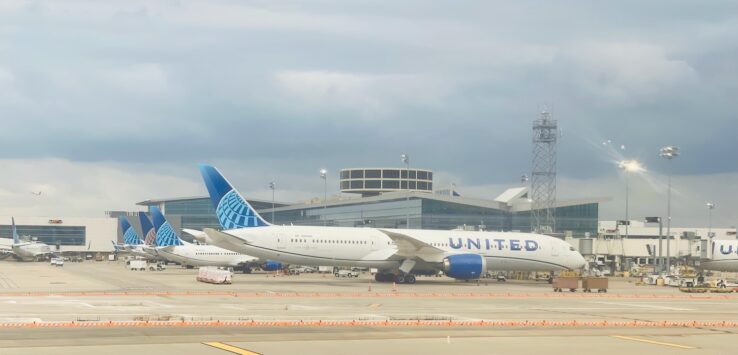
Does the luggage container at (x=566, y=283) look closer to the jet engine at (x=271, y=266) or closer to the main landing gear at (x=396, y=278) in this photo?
the main landing gear at (x=396, y=278)

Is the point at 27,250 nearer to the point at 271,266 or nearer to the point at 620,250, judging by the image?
the point at 271,266

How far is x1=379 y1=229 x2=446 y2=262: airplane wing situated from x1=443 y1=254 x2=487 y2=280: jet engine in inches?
54.9

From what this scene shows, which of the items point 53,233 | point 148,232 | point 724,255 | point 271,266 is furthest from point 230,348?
point 53,233

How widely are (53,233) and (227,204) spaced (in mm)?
133187

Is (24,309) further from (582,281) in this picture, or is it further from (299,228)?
(582,281)

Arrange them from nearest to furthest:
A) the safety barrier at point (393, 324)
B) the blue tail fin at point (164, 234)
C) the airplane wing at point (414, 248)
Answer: the safety barrier at point (393, 324)
the airplane wing at point (414, 248)
the blue tail fin at point (164, 234)

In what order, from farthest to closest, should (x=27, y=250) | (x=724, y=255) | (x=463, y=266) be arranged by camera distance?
(x=27, y=250) < (x=724, y=255) < (x=463, y=266)

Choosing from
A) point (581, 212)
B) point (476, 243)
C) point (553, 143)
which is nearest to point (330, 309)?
Result: point (476, 243)

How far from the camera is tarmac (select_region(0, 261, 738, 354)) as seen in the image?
2353cm

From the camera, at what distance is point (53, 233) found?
184750 mm

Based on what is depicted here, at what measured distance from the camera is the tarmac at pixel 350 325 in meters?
23.5

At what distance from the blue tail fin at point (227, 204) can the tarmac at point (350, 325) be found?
17.2 m

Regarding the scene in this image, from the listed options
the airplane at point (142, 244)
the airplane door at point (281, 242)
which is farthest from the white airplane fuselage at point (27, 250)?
the airplane door at point (281, 242)

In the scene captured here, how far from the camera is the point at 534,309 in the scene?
40.0 m
